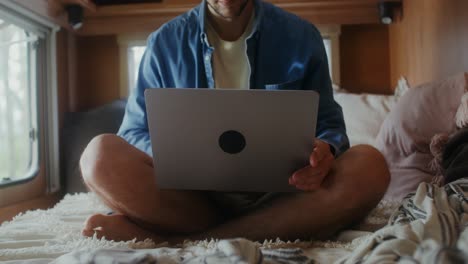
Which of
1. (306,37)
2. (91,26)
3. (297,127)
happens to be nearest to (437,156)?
(306,37)

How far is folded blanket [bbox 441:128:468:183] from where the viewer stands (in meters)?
1.04

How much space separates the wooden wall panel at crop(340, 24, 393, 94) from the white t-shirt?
1.12 m

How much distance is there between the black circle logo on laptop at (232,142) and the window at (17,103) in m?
1.20

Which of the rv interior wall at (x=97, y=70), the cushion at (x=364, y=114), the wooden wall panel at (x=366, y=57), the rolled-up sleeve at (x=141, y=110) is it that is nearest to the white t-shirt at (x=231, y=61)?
the rolled-up sleeve at (x=141, y=110)

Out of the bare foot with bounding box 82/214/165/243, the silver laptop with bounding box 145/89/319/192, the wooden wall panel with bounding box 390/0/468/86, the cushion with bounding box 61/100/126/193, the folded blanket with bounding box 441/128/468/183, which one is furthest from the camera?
the cushion with bounding box 61/100/126/193

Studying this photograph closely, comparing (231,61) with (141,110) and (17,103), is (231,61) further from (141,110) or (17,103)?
(17,103)

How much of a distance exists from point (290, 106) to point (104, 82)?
69.9 inches

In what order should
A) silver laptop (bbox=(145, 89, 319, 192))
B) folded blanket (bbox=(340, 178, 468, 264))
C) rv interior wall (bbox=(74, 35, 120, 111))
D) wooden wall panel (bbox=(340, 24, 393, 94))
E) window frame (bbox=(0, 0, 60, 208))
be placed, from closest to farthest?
1. folded blanket (bbox=(340, 178, 468, 264))
2. silver laptop (bbox=(145, 89, 319, 192))
3. window frame (bbox=(0, 0, 60, 208))
4. wooden wall panel (bbox=(340, 24, 393, 94))
5. rv interior wall (bbox=(74, 35, 120, 111))

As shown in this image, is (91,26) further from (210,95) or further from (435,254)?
(435,254)

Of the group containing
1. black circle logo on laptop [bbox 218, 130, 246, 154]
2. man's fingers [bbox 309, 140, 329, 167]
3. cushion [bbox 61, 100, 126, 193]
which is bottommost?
cushion [bbox 61, 100, 126, 193]

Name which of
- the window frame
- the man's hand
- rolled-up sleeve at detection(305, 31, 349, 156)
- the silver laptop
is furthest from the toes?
the window frame

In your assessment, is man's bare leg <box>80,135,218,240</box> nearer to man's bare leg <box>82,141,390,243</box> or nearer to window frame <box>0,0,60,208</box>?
man's bare leg <box>82,141,390,243</box>

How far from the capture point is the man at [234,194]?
923mm

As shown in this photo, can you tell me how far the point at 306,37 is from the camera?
118 cm
